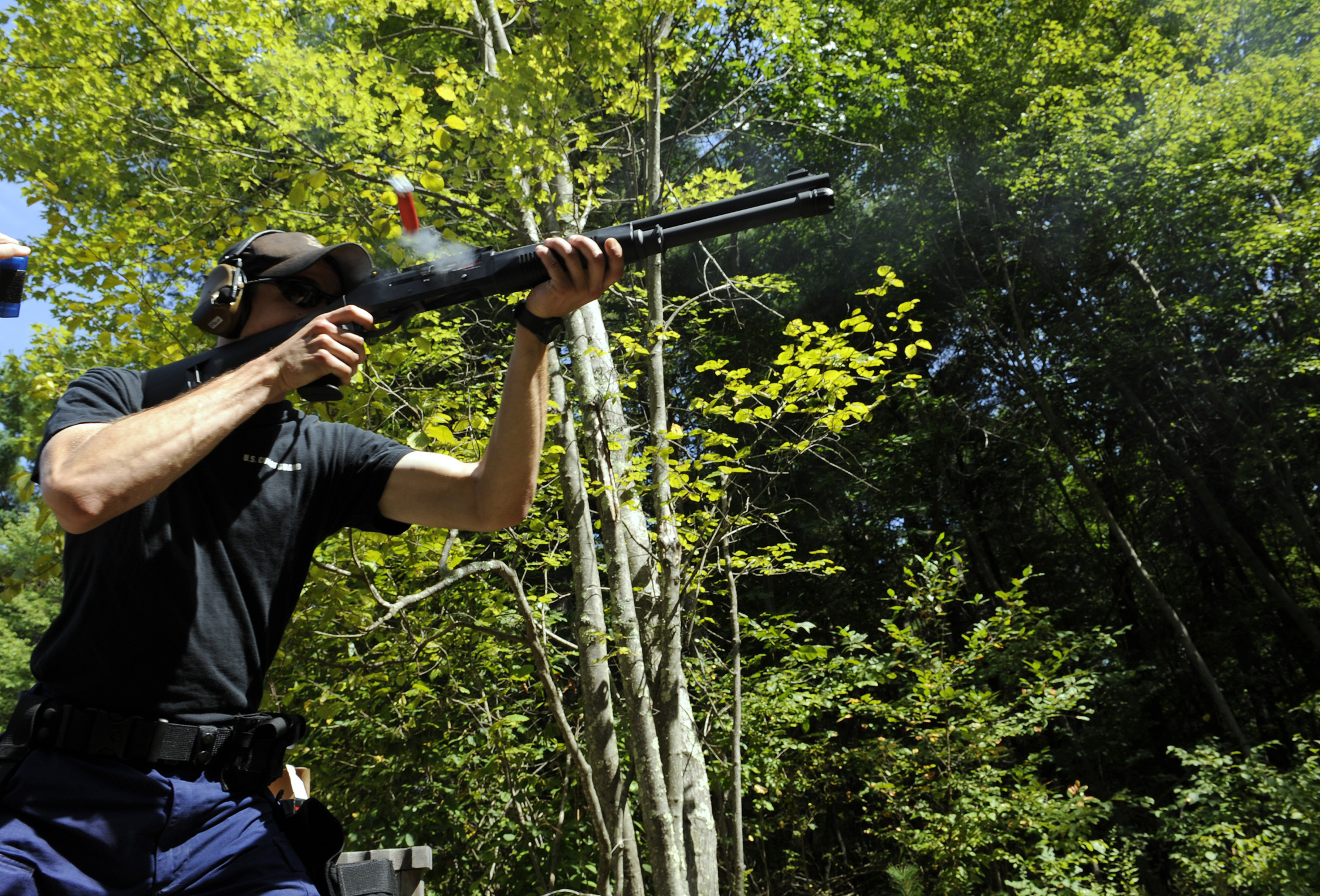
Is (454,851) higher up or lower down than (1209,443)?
lower down

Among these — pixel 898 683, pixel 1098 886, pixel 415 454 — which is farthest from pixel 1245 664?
pixel 415 454

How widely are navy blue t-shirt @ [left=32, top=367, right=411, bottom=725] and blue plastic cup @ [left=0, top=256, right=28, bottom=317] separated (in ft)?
0.54

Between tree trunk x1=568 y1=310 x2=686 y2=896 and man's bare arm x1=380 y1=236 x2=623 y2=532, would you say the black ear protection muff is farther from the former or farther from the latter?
tree trunk x1=568 y1=310 x2=686 y2=896

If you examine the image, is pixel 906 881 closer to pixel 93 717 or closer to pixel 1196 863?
pixel 1196 863

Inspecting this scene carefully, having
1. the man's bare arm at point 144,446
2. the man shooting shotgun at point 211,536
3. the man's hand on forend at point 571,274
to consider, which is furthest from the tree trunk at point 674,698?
the man's bare arm at point 144,446

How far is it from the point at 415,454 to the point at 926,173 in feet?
42.3

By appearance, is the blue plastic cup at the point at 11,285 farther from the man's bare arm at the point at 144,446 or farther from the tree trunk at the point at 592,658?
the tree trunk at the point at 592,658

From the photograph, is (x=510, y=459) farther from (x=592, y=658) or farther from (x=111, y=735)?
(x=592, y=658)

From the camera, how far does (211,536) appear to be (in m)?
1.46

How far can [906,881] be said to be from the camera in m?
5.13

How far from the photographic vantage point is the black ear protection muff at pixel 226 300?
165cm

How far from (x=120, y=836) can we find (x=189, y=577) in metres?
0.40

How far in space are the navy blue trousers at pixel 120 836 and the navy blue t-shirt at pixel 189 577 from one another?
10 centimetres

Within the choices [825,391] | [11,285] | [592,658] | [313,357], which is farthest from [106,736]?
[825,391]
